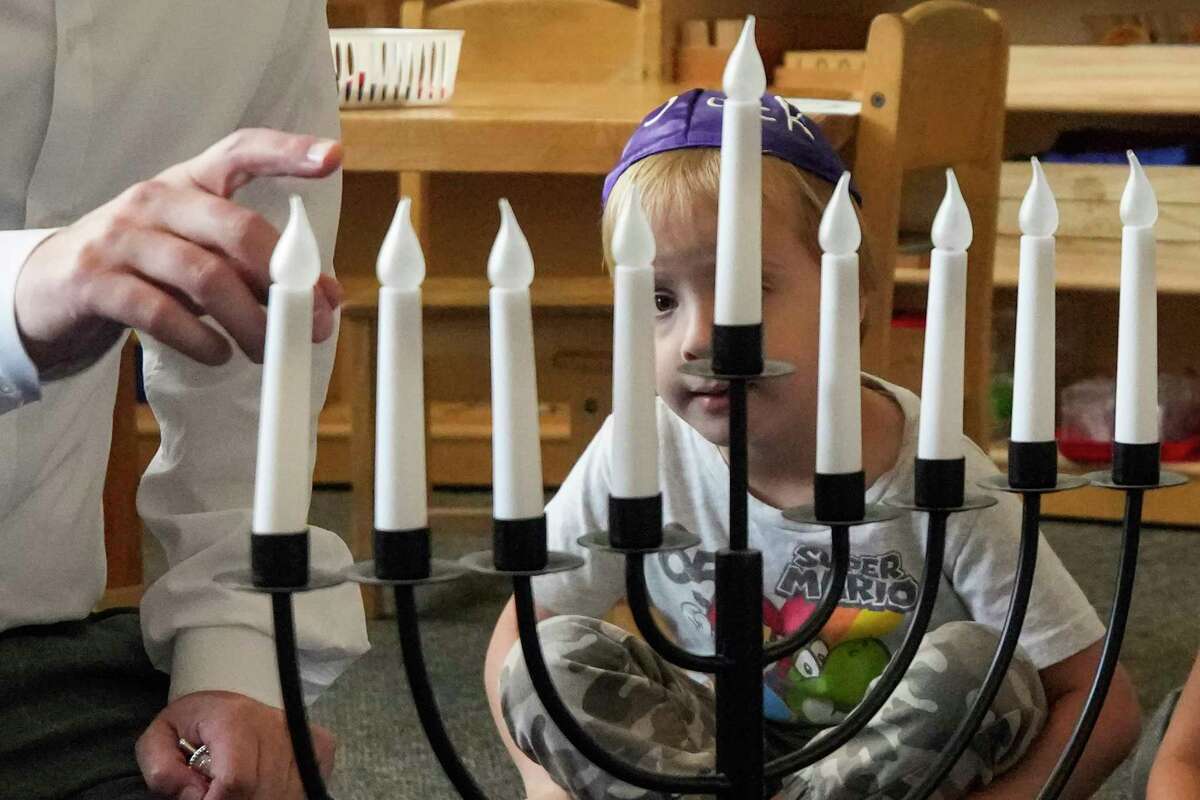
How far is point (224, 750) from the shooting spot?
2.82ft

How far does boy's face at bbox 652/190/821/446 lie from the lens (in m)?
1.10

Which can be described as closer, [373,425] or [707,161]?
[707,161]

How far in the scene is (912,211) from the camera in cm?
287

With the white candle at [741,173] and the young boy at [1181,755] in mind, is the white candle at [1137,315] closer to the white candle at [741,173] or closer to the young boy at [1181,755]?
the white candle at [741,173]

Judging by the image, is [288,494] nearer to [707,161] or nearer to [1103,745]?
[707,161]

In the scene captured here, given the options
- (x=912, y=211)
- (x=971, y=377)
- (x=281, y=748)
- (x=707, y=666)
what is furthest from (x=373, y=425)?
(x=707, y=666)

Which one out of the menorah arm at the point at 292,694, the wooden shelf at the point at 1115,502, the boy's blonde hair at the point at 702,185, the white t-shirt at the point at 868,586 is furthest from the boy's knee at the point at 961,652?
the wooden shelf at the point at 1115,502

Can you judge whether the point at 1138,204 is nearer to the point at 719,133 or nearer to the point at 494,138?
the point at 719,133

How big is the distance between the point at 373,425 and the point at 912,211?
111cm

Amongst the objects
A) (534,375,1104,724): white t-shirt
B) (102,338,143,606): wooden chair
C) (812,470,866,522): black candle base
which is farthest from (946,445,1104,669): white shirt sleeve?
(102,338,143,606): wooden chair

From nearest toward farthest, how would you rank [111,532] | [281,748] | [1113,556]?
[281,748] → [111,532] → [1113,556]

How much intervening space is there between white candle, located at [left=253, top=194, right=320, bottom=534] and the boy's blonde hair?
0.63 m

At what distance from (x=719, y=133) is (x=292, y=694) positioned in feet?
2.04

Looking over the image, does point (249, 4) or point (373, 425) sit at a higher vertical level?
point (249, 4)
